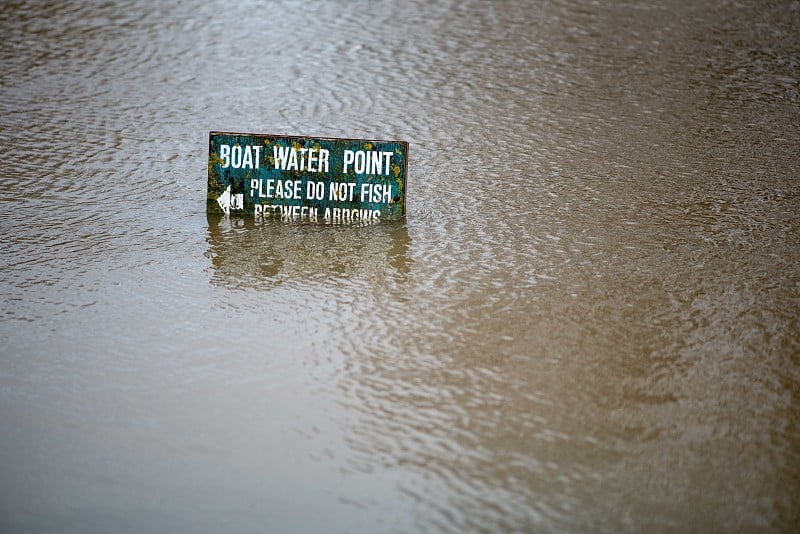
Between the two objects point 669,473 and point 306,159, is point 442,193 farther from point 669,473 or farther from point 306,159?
point 669,473

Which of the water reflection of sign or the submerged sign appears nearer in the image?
the water reflection of sign

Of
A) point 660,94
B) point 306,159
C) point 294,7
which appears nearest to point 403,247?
point 306,159

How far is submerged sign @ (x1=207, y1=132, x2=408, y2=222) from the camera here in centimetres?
367

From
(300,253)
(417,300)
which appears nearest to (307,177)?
(300,253)

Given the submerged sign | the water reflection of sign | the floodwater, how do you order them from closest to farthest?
1. the floodwater
2. the water reflection of sign
3. the submerged sign

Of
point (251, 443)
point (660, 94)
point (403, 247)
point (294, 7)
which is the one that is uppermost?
point (294, 7)

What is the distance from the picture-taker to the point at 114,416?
2174mm

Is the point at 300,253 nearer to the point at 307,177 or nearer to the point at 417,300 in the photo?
the point at 307,177

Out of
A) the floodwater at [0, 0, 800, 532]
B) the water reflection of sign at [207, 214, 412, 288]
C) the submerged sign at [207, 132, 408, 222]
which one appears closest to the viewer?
the floodwater at [0, 0, 800, 532]

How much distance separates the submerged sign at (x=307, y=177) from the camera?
12.0 feet

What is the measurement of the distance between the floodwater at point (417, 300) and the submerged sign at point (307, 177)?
95 millimetres

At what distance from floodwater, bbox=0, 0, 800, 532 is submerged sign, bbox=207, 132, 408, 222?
0.31 feet

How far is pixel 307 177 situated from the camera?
3.70 meters

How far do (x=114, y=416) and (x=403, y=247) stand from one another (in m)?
1.50
